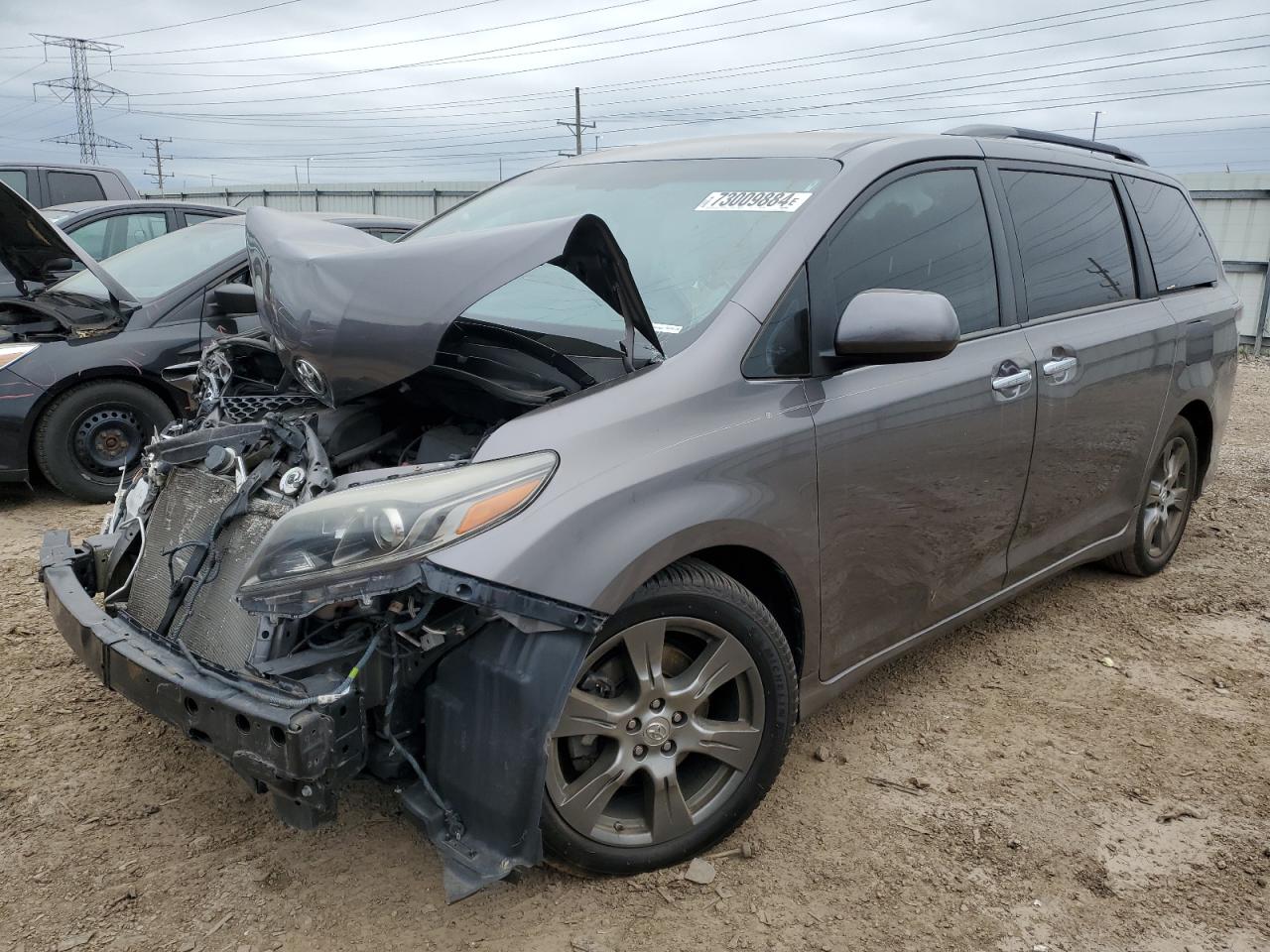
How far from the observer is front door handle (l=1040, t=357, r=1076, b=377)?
3342 millimetres

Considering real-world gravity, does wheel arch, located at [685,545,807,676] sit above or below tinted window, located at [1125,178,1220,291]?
below

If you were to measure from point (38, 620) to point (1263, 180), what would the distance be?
15.0 metres

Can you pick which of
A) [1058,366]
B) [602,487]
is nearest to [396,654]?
[602,487]

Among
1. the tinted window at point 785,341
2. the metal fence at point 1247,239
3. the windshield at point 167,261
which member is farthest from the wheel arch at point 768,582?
the metal fence at point 1247,239

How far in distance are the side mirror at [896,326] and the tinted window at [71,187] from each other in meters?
10.3

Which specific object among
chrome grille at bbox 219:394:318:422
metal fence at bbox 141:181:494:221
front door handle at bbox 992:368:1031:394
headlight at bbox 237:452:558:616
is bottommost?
headlight at bbox 237:452:558:616

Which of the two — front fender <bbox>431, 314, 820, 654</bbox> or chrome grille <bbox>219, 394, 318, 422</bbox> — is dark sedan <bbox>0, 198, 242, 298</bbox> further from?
front fender <bbox>431, 314, 820, 654</bbox>

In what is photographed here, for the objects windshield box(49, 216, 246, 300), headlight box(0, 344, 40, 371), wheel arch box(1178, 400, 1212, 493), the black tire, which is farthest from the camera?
windshield box(49, 216, 246, 300)

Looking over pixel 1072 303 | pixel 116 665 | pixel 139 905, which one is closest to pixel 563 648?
pixel 116 665

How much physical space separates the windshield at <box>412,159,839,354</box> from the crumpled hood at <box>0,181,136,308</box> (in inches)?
85.4

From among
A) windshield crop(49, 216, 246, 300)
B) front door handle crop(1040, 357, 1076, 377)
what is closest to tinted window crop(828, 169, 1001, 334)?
front door handle crop(1040, 357, 1076, 377)

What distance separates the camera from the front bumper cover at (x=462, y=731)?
198 centimetres

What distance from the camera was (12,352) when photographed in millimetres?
5137

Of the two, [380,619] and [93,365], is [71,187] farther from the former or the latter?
[380,619]
